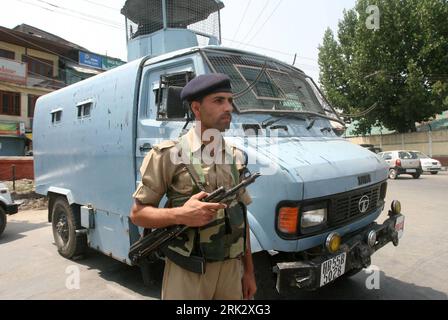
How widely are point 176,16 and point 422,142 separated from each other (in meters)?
22.4

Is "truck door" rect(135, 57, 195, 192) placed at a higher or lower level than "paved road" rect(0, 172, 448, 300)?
higher

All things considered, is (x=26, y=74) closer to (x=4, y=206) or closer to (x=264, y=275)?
(x=4, y=206)

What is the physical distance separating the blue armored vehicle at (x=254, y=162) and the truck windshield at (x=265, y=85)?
14 mm

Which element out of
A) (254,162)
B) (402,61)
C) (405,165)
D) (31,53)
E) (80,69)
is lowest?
(405,165)

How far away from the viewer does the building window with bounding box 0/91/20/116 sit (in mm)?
25781

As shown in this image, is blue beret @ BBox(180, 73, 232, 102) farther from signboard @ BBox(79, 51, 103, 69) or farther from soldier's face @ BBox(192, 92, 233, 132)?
signboard @ BBox(79, 51, 103, 69)

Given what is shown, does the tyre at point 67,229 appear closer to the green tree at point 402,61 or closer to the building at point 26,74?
the green tree at point 402,61

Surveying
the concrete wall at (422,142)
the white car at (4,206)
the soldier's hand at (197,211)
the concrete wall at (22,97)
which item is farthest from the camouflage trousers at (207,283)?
the concrete wall at (22,97)

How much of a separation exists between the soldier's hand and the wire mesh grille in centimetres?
603

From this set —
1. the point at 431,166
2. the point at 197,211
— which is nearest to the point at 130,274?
the point at 197,211

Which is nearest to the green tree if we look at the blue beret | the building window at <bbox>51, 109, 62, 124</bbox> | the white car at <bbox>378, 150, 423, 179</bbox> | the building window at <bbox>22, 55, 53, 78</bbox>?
the white car at <bbox>378, 150, 423, 179</bbox>

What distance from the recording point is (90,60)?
1232 inches

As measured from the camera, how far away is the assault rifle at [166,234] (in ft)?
5.86

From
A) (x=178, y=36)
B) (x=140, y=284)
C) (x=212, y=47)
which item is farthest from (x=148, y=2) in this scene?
(x=140, y=284)
